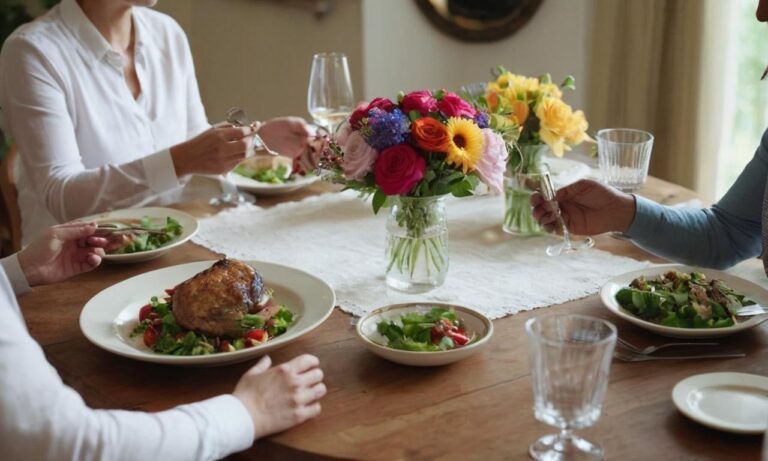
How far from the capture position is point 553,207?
5.95 feet

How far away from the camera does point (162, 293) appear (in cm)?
171

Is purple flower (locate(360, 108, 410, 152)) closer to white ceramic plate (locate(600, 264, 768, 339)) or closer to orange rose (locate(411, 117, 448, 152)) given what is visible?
orange rose (locate(411, 117, 448, 152))

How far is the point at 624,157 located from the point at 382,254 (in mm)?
556

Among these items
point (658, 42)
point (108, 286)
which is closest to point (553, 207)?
point (108, 286)

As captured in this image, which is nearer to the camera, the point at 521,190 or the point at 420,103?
→ the point at 420,103

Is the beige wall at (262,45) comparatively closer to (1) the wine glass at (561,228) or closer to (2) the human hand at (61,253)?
(1) the wine glass at (561,228)

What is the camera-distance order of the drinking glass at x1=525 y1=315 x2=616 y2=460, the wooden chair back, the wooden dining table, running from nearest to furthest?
the drinking glass at x1=525 y1=315 x2=616 y2=460 → the wooden dining table → the wooden chair back

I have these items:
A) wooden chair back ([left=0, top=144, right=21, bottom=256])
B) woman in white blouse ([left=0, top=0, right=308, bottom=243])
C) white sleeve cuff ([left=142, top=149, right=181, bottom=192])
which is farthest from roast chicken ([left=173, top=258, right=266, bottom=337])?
wooden chair back ([left=0, top=144, right=21, bottom=256])

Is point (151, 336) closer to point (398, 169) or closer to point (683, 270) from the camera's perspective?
point (398, 169)

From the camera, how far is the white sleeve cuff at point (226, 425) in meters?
1.20

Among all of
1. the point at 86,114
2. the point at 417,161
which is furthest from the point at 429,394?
the point at 86,114

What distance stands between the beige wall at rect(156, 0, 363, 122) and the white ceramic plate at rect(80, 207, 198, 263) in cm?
228

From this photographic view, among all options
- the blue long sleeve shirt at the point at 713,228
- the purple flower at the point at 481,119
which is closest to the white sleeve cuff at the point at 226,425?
the purple flower at the point at 481,119

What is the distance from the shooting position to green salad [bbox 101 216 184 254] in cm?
192
